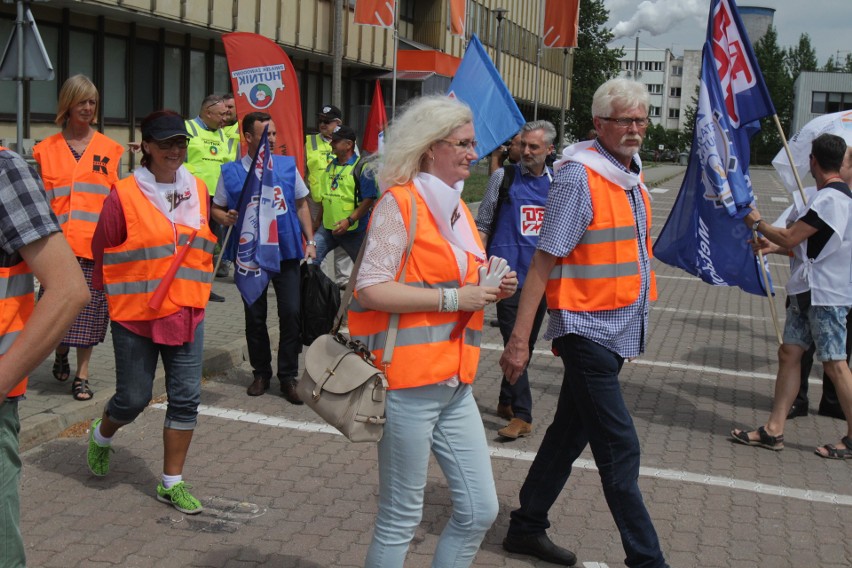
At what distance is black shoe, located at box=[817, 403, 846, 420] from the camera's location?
24.5ft

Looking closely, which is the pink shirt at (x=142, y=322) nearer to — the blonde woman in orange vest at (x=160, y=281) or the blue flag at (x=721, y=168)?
the blonde woman in orange vest at (x=160, y=281)

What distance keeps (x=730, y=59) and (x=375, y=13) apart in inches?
445

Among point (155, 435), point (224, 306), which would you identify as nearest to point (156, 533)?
point (155, 435)

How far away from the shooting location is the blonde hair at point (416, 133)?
11.1 feet

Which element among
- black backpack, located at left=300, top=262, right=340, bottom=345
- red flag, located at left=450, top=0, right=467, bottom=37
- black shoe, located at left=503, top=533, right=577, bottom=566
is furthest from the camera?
red flag, located at left=450, top=0, right=467, bottom=37

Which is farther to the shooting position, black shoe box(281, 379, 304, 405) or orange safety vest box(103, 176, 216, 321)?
black shoe box(281, 379, 304, 405)

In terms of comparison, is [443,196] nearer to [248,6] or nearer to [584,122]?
[248,6]

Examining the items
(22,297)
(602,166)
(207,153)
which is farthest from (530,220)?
(207,153)

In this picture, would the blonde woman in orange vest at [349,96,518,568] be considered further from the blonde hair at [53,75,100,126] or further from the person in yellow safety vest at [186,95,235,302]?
the person in yellow safety vest at [186,95,235,302]

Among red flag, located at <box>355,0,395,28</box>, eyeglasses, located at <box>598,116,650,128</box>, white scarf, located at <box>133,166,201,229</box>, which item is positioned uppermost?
red flag, located at <box>355,0,395,28</box>

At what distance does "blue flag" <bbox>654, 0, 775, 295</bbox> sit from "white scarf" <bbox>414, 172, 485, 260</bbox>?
3257 mm

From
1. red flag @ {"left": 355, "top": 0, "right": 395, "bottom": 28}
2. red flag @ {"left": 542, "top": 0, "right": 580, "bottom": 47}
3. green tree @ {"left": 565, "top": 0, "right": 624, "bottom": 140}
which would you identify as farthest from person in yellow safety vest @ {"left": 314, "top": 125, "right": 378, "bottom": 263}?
green tree @ {"left": 565, "top": 0, "right": 624, "bottom": 140}

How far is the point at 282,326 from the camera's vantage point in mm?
7398

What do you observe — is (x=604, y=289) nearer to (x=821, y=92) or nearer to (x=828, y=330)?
(x=828, y=330)
